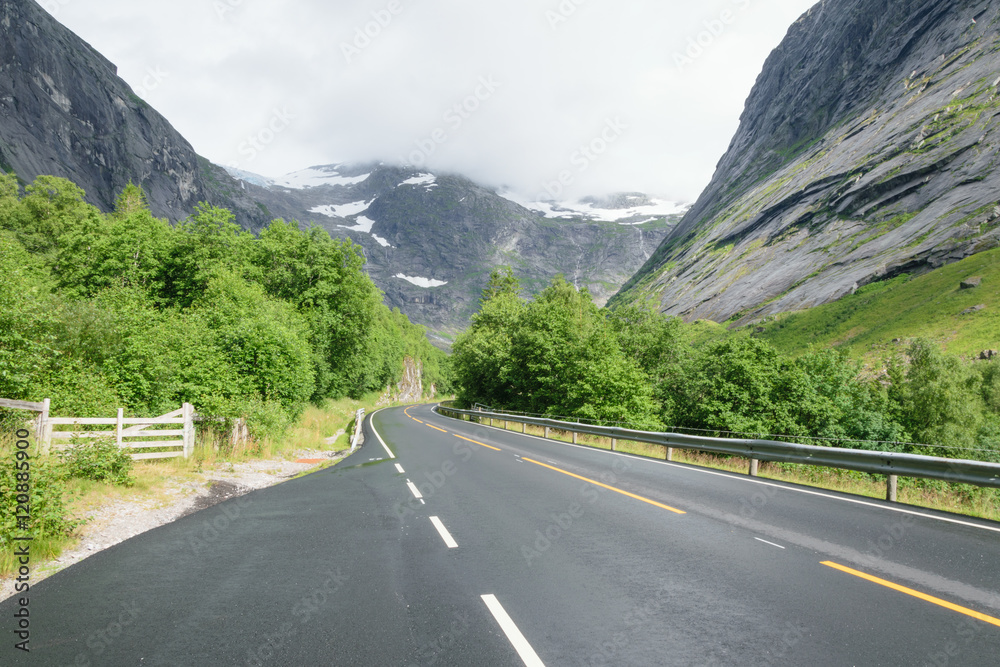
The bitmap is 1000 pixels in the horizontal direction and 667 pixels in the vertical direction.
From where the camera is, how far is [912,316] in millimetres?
71438

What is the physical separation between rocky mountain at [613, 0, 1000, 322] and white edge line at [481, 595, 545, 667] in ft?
284

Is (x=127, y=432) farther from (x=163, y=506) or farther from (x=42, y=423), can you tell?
(x=163, y=506)

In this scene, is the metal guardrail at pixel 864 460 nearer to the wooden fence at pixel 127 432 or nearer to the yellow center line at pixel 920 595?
the yellow center line at pixel 920 595

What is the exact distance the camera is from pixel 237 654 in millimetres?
3750

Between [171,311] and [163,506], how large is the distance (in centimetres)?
1877

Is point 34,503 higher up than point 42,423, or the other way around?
point 42,423

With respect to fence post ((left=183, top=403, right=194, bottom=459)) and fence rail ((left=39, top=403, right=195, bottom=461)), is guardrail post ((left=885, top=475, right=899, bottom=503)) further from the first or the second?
fence post ((left=183, top=403, right=194, bottom=459))

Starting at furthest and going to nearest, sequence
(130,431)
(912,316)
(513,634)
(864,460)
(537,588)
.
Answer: (912,316) → (130,431) → (864,460) → (537,588) → (513,634)

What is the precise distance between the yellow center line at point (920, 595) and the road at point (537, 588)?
0.08 feet

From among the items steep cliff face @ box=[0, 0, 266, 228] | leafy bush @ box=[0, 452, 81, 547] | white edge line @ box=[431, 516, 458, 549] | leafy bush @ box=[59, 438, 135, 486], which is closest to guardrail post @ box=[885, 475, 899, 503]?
white edge line @ box=[431, 516, 458, 549]

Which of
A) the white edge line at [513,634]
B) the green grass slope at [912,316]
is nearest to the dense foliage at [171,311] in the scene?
the white edge line at [513,634]

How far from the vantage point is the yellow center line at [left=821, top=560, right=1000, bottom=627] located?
165 inches

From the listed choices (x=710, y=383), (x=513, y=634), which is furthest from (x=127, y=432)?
(x=710, y=383)

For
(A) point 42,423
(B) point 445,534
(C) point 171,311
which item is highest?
(C) point 171,311
